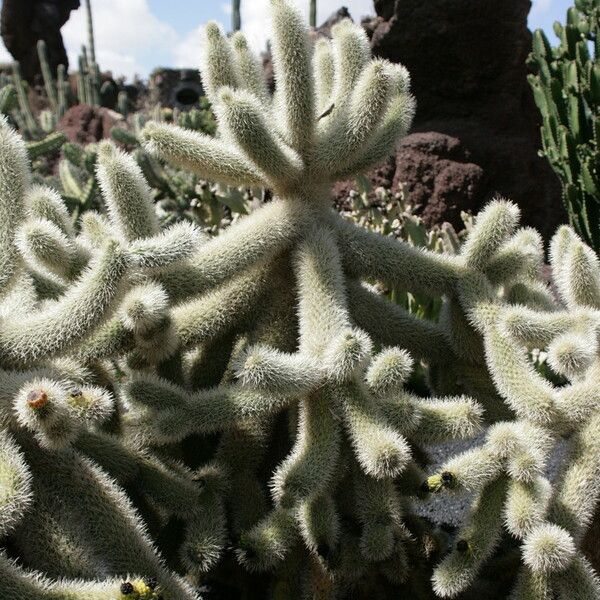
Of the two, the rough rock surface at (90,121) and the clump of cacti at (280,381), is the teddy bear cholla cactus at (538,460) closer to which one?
the clump of cacti at (280,381)

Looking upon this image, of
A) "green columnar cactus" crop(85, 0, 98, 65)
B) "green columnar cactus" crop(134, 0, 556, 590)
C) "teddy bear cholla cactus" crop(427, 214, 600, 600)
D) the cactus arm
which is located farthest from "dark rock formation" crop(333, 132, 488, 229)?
"green columnar cactus" crop(85, 0, 98, 65)

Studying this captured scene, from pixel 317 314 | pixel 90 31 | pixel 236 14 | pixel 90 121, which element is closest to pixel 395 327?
pixel 317 314

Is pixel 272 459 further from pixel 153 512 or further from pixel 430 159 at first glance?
pixel 430 159

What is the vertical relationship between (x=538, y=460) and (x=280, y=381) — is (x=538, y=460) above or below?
below

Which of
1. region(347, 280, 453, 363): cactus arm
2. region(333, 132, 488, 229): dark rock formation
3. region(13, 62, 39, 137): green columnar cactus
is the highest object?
region(347, 280, 453, 363): cactus arm

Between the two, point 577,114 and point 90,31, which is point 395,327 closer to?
point 577,114

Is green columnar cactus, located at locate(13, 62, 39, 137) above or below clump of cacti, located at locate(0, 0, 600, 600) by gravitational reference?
below

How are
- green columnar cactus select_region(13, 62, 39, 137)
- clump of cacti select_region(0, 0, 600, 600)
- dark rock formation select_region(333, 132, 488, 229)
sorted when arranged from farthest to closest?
green columnar cactus select_region(13, 62, 39, 137) < dark rock formation select_region(333, 132, 488, 229) < clump of cacti select_region(0, 0, 600, 600)

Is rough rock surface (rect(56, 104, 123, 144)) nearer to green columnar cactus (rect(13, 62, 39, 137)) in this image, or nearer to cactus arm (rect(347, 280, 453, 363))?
green columnar cactus (rect(13, 62, 39, 137))
